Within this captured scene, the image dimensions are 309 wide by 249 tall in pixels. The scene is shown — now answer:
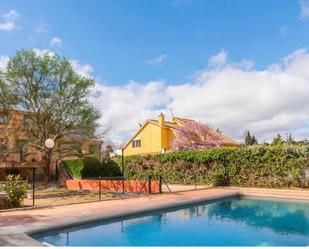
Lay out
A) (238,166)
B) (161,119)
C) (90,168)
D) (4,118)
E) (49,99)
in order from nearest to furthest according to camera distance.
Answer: (238,166) → (49,99) → (4,118) → (90,168) → (161,119)

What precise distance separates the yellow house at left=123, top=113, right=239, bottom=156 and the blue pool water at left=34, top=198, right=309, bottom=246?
91.3 feet

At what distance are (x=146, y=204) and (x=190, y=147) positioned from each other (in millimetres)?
26814

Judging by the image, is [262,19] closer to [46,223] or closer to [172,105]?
[46,223]

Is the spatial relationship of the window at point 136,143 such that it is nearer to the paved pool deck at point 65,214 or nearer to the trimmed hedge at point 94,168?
the trimmed hedge at point 94,168

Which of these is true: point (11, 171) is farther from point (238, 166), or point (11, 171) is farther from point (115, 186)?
point (238, 166)

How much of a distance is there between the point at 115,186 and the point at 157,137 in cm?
2314

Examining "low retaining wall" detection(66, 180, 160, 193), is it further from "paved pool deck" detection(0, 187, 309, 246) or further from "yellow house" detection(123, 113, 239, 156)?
"yellow house" detection(123, 113, 239, 156)

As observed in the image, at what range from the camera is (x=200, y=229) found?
12883 millimetres

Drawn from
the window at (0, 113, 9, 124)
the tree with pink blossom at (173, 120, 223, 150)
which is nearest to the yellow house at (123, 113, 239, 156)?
the tree with pink blossom at (173, 120, 223, 150)

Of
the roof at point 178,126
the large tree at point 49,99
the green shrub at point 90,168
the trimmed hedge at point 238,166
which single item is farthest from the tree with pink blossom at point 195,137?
the large tree at point 49,99

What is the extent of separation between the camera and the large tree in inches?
1107

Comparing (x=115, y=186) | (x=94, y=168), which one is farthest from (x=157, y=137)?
(x=115, y=186)

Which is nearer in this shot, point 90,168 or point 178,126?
point 90,168

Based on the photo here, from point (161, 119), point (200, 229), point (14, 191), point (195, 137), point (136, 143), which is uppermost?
point (161, 119)
